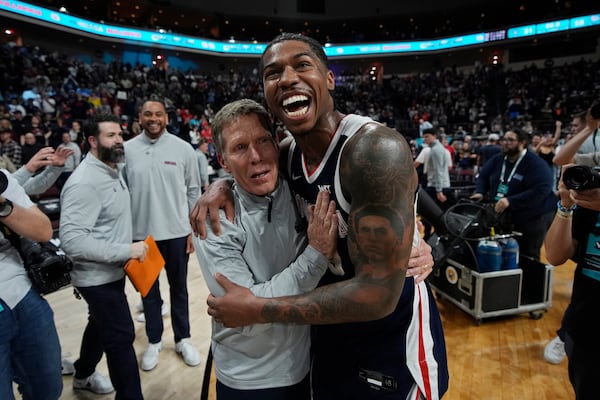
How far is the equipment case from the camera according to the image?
11.6 feet

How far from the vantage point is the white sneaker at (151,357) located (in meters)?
2.97

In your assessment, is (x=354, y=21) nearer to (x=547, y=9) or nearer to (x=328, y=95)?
(x=547, y=9)

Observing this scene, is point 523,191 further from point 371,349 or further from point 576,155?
point 371,349

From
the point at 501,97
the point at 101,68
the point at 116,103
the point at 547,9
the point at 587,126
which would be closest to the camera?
the point at 587,126

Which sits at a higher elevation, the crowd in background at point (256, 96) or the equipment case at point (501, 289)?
the crowd in background at point (256, 96)

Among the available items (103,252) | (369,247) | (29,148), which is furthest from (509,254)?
(29,148)

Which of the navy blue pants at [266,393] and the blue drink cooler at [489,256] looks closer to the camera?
the navy blue pants at [266,393]

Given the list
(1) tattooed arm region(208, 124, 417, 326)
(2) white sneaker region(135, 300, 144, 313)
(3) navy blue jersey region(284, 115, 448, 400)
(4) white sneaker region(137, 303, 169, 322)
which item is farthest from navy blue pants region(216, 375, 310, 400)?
(2) white sneaker region(135, 300, 144, 313)

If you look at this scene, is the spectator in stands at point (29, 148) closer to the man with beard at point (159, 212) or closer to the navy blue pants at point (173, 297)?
the man with beard at point (159, 212)

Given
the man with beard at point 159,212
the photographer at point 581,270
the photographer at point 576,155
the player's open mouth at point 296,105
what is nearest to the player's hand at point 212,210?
the player's open mouth at point 296,105

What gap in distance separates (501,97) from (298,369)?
2408 cm

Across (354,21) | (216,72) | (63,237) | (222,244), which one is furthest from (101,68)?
(222,244)

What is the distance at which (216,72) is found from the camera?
88.9 feet

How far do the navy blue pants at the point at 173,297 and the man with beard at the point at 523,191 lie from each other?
121 inches
